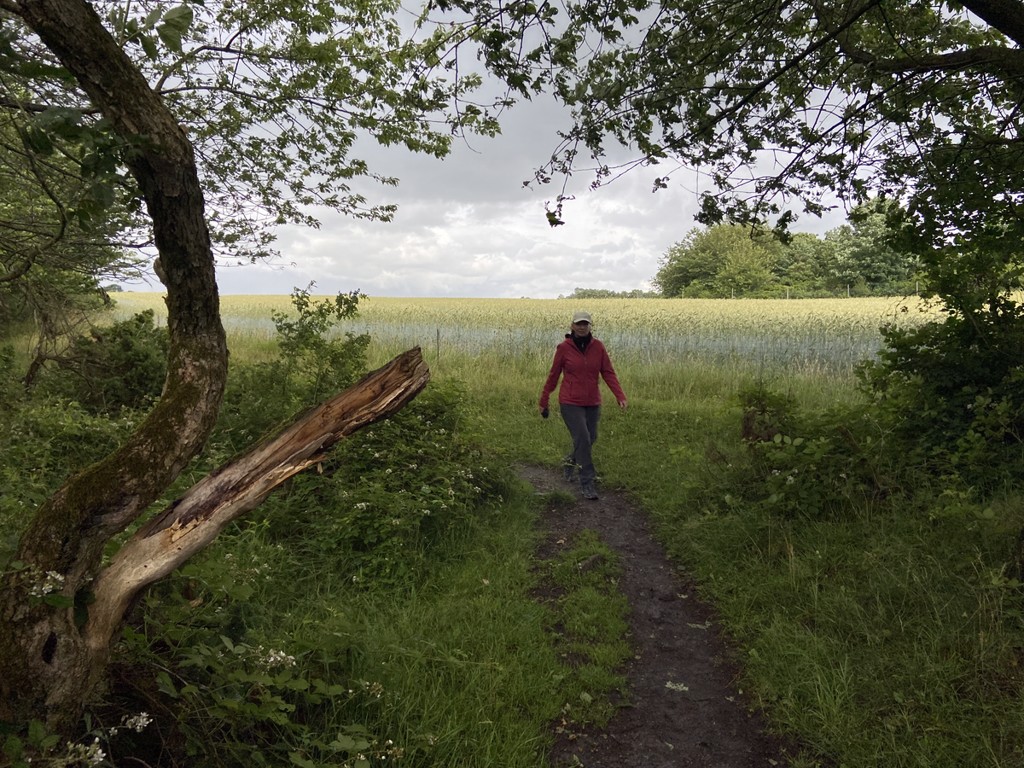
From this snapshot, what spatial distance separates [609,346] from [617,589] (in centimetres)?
1185

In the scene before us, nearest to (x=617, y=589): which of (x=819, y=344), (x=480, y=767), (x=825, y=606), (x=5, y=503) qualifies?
(x=825, y=606)

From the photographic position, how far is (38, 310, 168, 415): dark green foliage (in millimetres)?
8242

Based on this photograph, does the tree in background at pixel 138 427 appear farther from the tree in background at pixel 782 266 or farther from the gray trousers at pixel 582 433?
the tree in background at pixel 782 266

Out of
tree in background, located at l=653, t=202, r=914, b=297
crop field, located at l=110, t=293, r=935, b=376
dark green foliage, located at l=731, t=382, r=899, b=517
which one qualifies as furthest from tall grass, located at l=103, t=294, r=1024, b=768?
tree in background, located at l=653, t=202, r=914, b=297

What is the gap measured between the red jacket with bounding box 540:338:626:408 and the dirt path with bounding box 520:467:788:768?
219cm

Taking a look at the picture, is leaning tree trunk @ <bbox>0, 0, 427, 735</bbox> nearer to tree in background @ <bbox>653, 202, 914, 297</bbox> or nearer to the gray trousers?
the gray trousers

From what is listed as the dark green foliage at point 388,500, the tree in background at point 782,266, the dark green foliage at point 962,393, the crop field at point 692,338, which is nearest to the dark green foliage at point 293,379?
the dark green foliage at point 388,500

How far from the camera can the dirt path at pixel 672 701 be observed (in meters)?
3.23

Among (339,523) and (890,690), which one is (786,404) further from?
(339,523)

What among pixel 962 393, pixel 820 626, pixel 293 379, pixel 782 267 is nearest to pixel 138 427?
pixel 820 626

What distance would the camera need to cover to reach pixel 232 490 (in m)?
2.65

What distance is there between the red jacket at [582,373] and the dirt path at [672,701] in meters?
2.19

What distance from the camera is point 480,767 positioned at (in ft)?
9.86

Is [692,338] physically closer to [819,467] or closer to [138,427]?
[819,467]
